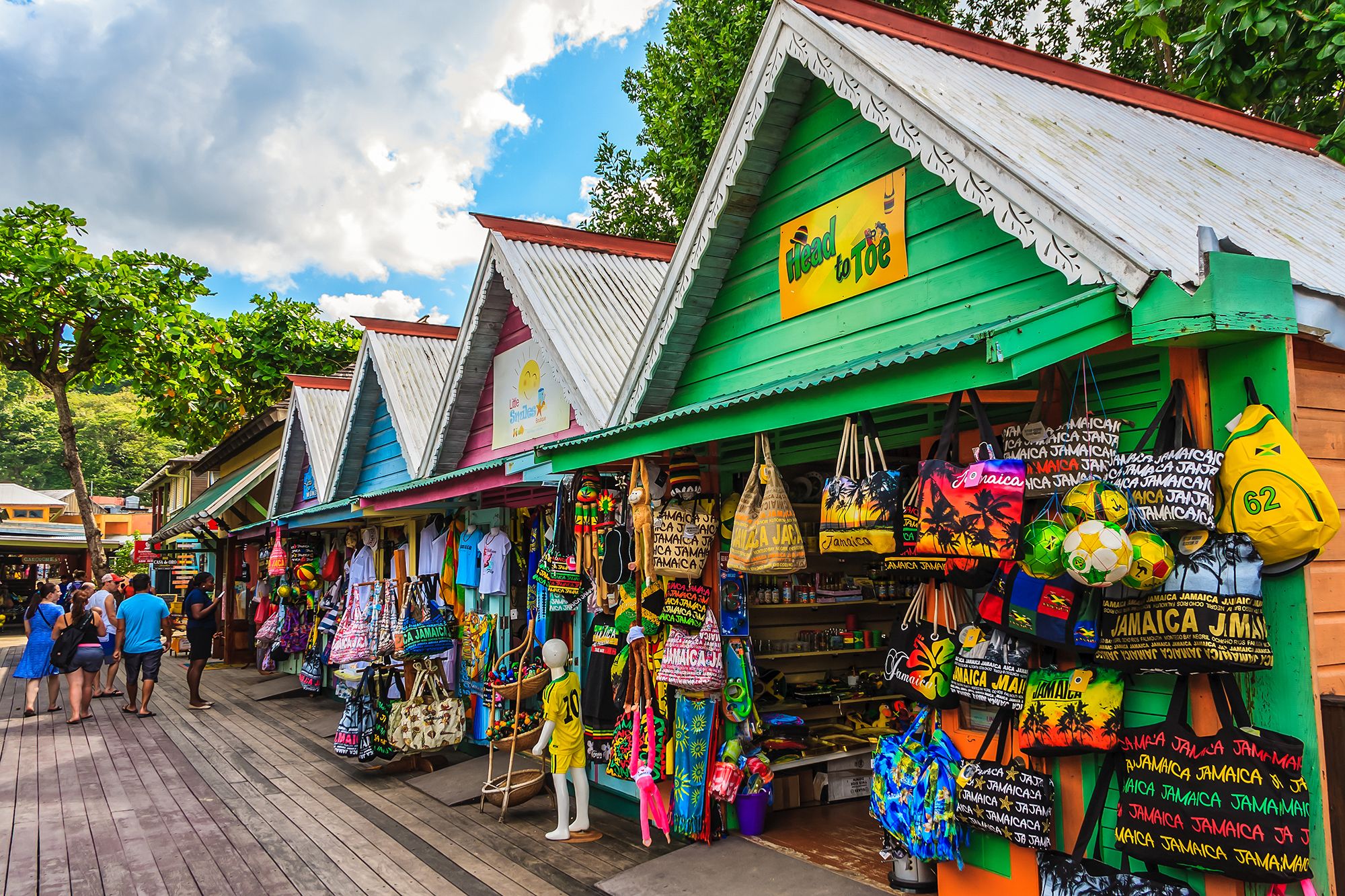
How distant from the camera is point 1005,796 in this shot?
4453mm

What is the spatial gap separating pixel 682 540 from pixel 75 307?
50.5 ft

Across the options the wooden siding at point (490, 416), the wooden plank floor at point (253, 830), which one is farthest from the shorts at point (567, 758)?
the wooden siding at point (490, 416)

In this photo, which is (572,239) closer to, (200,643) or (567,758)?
(567,758)

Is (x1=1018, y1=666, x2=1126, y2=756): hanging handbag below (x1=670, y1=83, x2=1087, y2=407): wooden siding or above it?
below

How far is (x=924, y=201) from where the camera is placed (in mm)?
5305

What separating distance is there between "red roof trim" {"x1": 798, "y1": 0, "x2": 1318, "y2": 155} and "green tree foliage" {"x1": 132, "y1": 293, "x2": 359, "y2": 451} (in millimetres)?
15221

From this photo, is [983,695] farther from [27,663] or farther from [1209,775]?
[27,663]

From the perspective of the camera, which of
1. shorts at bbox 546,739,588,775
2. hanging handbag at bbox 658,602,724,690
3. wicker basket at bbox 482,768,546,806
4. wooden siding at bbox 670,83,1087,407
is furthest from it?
wicker basket at bbox 482,768,546,806

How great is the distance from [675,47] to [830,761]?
1856 cm

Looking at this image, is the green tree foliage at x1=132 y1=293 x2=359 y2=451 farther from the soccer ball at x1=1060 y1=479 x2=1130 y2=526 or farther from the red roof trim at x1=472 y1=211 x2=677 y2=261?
the soccer ball at x1=1060 y1=479 x2=1130 y2=526

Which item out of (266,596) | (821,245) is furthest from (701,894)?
(266,596)

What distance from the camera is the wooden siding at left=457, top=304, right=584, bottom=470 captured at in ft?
34.9

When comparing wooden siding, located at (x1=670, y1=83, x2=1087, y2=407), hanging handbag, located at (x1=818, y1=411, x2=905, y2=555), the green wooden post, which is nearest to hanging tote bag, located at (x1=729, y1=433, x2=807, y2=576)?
hanging handbag, located at (x1=818, y1=411, x2=905, y2=555)

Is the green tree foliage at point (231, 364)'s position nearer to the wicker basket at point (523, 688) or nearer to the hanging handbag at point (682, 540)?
the wicker basket at point (523, 688)
